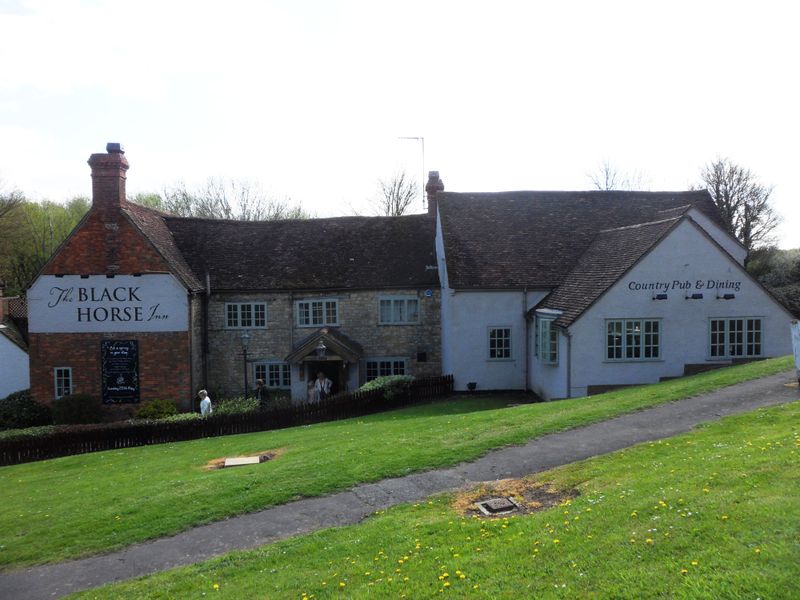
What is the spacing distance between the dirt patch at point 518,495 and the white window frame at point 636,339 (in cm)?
1217

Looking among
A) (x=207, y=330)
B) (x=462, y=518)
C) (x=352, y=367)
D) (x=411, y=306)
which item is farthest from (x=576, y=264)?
(x=462, y=518)

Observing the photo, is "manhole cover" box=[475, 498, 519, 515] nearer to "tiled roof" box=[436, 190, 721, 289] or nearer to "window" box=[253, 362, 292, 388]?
"tiled roof" box=[436, 190, 721, 289]

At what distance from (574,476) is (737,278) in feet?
48.4

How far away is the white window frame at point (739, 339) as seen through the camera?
23000 millimetres

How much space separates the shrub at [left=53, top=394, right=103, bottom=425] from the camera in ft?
89.3

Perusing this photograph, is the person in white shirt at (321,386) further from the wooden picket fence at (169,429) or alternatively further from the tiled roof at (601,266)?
the tiled roof at (601,266)

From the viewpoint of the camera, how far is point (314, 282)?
31281mm

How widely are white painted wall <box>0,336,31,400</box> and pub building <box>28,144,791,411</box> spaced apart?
8.26 metres

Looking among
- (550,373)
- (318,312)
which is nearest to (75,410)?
(318,312)

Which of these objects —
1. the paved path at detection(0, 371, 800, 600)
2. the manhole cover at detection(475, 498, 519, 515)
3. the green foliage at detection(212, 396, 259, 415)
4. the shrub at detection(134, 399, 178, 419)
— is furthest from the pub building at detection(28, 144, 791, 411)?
the manhole cover at detection(475, 498, 519, 515)

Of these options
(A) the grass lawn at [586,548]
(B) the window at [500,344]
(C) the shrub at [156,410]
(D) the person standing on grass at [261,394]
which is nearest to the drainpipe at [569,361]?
(B) the window at [500,344]

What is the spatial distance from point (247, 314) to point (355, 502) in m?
20.6

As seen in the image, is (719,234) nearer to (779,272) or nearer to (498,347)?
(498,347)

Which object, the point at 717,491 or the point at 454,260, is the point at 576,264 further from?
the point at 717,491
